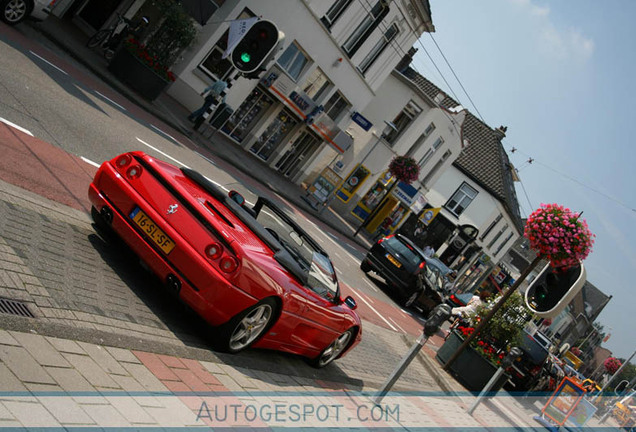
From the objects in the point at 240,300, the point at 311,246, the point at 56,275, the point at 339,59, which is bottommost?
the point at 56,275

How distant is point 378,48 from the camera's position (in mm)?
33625

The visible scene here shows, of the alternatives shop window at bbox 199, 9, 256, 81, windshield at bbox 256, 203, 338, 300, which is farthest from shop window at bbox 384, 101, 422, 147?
windshield at bbox 256, 203, 338, 300

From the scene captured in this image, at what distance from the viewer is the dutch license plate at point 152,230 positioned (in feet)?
19.8

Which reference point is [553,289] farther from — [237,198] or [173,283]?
[173,283]

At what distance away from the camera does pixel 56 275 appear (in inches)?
216

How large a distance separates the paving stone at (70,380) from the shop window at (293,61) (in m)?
25.9

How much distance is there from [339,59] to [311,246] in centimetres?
2478

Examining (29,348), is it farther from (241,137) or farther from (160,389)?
(241,137)

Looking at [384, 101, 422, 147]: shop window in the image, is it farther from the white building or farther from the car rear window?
the car rear window

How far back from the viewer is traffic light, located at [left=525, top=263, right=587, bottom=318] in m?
8.64

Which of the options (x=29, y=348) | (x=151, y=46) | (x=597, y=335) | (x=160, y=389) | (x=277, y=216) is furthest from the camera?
(x=597, y=335)

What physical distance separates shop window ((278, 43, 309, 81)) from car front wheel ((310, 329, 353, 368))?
22.1m

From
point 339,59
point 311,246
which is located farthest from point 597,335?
point 311,246

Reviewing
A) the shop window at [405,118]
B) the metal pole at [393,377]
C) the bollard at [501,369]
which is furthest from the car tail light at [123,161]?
the shop window at [405,118]
